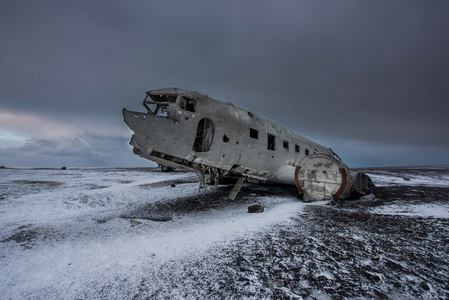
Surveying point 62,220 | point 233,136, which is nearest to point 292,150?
point 233,136

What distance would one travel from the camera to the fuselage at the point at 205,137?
6.35m

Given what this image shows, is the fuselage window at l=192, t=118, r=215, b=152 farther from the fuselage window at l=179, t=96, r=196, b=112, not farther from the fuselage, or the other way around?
the fuselage window at l=179, t=96, r=196, b=112

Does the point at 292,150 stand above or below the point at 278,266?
above

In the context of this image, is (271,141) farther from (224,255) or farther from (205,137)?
(224,255)

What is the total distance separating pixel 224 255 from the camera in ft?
10.7

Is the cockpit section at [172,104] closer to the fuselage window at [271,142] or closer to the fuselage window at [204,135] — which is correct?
the fuselage window at [204,135]

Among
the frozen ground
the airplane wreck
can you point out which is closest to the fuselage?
the airplane wreck

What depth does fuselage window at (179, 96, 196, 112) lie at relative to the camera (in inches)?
281

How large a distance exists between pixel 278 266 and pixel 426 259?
2.49 m

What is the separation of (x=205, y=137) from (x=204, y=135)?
0.30 feet

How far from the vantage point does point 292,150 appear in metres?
11.1

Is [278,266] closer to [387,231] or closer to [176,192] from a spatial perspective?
[387,231]

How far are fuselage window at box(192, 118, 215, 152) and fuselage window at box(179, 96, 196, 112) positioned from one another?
608mm

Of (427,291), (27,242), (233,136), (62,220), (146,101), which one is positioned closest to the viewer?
(427,291)
